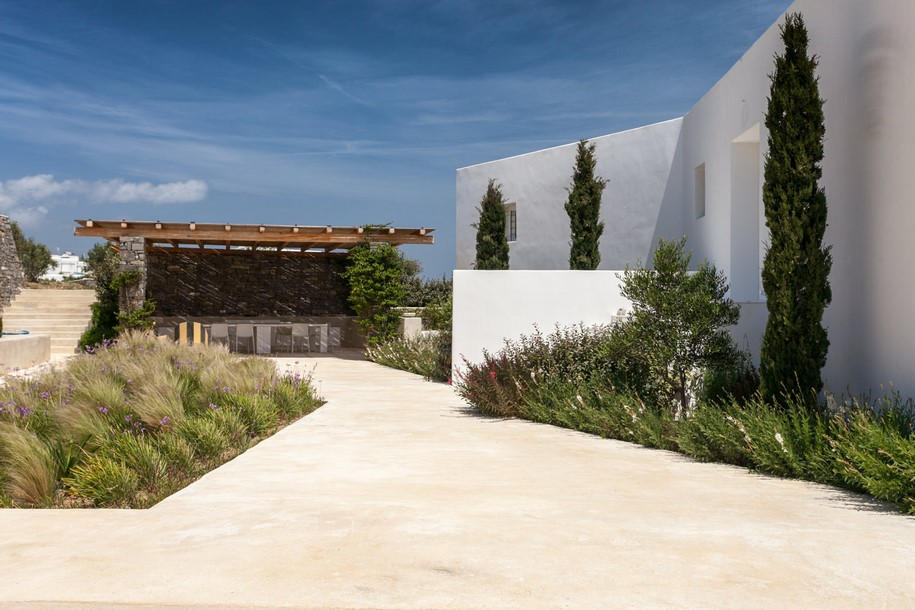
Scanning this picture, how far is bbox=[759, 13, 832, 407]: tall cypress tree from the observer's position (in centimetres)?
720

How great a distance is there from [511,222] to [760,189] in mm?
8540

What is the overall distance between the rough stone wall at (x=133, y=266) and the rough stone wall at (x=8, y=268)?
321 inches

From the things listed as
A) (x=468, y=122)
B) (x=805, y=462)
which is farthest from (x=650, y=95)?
(x=805, y=462)

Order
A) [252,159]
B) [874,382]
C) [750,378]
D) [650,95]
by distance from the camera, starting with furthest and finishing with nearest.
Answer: [252,159] → [650,95] → [750,378] → [874,382]

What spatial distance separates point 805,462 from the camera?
228 inches

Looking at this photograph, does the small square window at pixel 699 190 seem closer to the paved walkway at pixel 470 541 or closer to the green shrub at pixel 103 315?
the paved walkway at pixel 470 541

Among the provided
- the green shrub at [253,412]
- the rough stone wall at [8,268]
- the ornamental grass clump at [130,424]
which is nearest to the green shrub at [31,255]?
the rough stone wall at [8,268]

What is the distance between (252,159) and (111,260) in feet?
16.6

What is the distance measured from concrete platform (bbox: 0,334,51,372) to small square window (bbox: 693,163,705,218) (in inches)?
500

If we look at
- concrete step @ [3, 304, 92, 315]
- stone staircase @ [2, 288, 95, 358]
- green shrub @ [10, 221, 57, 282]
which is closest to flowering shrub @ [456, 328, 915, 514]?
stone staircase @ [2, 288, 95, 358]

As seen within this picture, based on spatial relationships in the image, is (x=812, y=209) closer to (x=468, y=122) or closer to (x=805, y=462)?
(x=805, y=462)

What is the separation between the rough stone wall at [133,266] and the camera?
682 inches

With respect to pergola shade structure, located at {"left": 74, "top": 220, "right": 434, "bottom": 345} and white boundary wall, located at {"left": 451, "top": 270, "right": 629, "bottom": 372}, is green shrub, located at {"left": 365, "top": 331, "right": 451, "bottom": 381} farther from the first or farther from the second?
pergola shade structure, located at {"left": 74, "top": 220, "right": 434, "bottom": 345}

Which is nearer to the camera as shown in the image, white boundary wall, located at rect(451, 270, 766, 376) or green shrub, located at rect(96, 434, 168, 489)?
green shrub, located at rect(96, 434, 168, 489)
